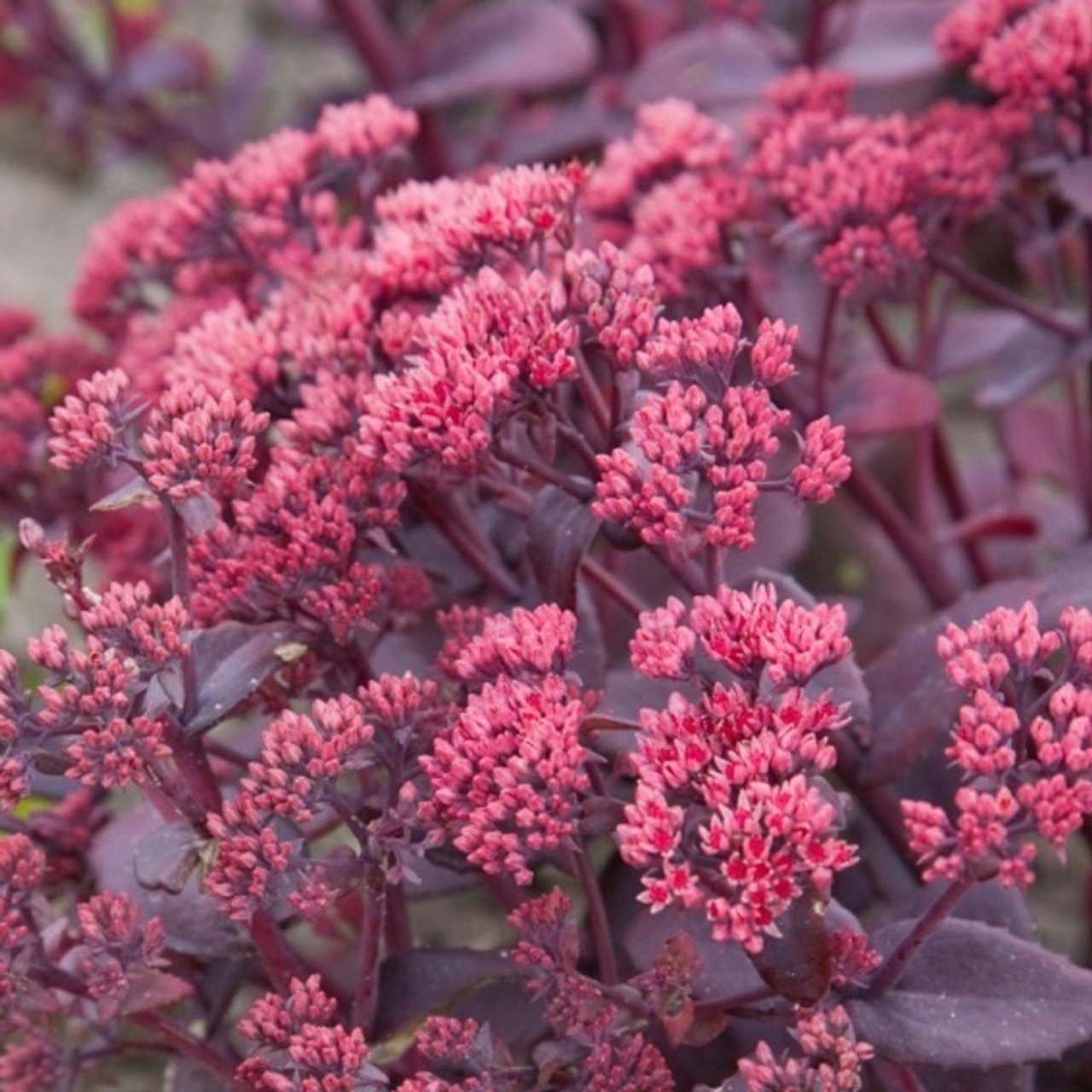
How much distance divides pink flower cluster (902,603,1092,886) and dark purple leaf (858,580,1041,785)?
8.7 inches

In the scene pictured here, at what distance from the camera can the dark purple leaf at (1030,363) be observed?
162 centimetres

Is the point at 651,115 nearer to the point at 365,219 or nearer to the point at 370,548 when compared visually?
the point at 365,219

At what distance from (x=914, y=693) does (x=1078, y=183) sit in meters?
0.50

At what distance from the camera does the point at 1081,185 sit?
1.47 meters

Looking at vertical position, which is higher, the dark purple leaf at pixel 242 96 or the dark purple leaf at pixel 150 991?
the dark purple leaf at pixel 242 96

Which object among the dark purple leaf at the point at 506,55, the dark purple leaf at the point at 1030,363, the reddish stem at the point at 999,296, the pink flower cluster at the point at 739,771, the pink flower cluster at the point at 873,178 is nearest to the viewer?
the pink flower cluster at the point at 739,771

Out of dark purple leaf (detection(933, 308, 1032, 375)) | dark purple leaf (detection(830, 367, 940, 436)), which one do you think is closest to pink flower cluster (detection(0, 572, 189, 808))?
dark purple leaf (detection(830, 367, 940, 436))

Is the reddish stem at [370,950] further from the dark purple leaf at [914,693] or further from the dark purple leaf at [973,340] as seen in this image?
the dark purple leaf at [973,340]

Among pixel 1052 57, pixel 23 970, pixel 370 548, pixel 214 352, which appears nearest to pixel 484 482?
pixel 370 548

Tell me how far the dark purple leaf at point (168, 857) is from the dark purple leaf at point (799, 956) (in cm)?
35

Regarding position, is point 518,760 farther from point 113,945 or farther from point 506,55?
point 506,55

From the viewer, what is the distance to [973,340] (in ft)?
6.29

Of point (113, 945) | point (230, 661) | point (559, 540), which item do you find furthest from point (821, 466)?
A: point (113, 945)

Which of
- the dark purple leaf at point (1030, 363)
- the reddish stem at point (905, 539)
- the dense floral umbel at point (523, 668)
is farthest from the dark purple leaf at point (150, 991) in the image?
the dark purple leaf at point (1030, 363)
